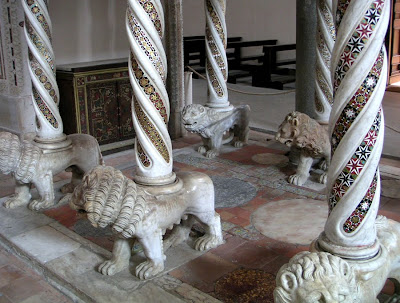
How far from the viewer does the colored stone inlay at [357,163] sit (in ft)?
7.64

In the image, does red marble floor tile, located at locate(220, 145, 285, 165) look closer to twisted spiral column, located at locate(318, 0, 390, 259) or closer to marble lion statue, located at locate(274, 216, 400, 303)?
twisted spiral column, located at locate(318, 0, 390, 259)

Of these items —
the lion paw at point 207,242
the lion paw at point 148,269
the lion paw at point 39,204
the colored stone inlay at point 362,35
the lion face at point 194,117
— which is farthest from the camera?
the lion face at point 194,117

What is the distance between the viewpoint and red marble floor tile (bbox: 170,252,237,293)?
→ 3.07 meters

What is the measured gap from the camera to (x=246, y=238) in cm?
368

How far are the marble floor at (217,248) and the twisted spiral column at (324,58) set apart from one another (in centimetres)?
72

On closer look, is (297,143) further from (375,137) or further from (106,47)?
(106,47)

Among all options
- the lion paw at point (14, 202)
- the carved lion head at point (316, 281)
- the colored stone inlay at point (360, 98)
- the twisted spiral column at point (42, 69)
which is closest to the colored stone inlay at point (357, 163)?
the colored stone inlay at point (360, 98)

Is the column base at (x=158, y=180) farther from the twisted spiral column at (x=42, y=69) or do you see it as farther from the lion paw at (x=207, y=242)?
the twisted spiral column at (x=42, y=69)

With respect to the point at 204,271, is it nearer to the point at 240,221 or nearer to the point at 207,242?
the point at 207,242

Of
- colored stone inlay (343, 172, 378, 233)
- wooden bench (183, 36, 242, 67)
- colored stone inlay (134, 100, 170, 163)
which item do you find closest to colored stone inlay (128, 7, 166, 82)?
colored stone inlay (134, 100, 170, 163)

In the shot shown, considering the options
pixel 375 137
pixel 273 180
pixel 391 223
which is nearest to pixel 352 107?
pixel 375 137

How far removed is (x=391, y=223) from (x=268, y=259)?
93 cm

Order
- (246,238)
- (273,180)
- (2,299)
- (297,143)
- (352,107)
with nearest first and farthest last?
(352,107) < (2,299) < (246,238) < (297,143) < (273,180)

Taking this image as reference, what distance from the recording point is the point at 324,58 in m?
5.01
